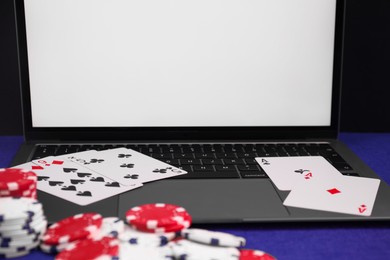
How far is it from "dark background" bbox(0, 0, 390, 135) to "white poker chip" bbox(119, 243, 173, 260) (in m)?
0.84

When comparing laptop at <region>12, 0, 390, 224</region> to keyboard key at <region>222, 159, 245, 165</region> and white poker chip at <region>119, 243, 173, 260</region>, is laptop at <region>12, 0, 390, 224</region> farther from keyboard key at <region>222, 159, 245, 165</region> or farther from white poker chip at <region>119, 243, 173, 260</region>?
white poker chip at <region>119, 243, 173, 260</region>

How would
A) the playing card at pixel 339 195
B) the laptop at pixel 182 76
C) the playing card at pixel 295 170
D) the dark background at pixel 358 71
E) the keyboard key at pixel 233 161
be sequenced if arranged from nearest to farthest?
the playing card at pixel 339 195 → the playing card at pixel 295 170 → the keyboard key at pixel 233 161 → the laptop at pixel 182 76 → the dark background at pixel 358 71

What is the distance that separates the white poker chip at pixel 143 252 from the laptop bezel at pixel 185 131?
22.4 inches

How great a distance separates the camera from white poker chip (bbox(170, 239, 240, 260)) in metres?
0.84

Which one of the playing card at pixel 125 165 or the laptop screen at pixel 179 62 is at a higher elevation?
the laptop screen at pixel 179 62

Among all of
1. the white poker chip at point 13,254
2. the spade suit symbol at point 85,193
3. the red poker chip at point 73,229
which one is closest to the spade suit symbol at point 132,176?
the spade suit symbol at point 85,193

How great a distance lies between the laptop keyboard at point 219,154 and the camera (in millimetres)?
1211

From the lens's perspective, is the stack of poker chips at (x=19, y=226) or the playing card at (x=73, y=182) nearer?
the stack of poker chips at (x=19, y=226)

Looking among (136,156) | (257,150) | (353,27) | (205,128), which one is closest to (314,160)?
(257,150)

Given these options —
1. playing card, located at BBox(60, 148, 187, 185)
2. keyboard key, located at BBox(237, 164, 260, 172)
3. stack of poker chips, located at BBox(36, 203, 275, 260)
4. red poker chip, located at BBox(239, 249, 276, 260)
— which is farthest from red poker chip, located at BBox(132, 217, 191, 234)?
keyboard key, located at BBox(237, 164, 260, 172)

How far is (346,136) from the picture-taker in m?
1.63

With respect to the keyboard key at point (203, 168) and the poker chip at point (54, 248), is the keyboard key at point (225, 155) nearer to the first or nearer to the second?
the keyboard key at point (203, 168)

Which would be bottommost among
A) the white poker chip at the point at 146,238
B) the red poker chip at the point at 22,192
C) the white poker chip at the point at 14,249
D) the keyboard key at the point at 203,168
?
the white poker chip at the point at 14,249

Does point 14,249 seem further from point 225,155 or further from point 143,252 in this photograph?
point 225,155
